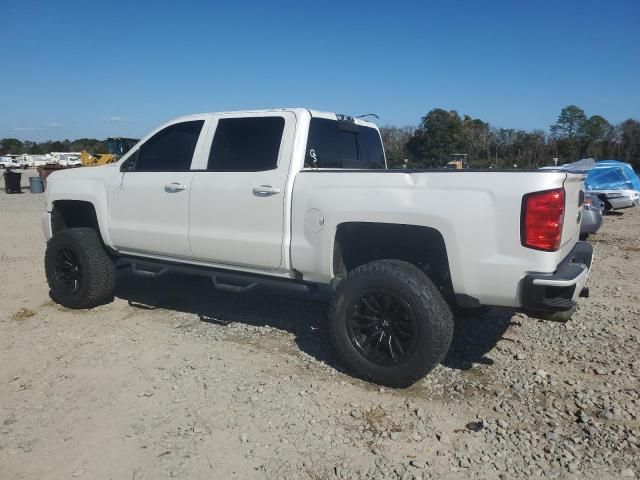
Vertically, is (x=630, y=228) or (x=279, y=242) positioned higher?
(x=279, y=242)

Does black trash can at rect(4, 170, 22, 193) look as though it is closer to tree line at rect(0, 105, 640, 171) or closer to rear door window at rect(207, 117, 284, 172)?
tree line at rect(0, 105, 640, 171)

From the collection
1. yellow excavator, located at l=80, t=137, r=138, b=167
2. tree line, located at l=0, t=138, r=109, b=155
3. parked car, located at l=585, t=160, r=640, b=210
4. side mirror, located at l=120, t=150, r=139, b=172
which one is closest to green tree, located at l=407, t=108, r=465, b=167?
parked car, located at l=585, t=160, r=640, b=210

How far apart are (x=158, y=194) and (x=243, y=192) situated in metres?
1.07

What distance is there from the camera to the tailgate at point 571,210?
3410 mm

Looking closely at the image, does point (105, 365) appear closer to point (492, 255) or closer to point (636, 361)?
point (492, 255)

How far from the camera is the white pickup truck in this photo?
3262 millimetres

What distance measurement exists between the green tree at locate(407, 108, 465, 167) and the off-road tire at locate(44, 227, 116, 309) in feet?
68.8

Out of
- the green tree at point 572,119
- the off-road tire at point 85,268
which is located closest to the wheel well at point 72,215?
the off-road tire at point 85,268

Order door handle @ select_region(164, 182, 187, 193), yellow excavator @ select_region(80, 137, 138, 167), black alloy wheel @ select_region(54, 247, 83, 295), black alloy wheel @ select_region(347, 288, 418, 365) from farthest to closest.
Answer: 1. yellow excavator @ select_region(80, 137, 138, 167)
2. black alloy wheel @ select_region(54, 247, 83, 295)
3. door handle @ select_region(164, 182, 187, 193)
4. black alloy wheel @ select_region(347, 288, 418, 365)

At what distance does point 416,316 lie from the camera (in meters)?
3.51

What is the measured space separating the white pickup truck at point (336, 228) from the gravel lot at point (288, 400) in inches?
17.0

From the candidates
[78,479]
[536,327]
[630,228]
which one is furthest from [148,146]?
[630,228]

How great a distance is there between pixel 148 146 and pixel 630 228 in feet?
41.0

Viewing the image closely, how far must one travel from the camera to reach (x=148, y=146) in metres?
5.16
